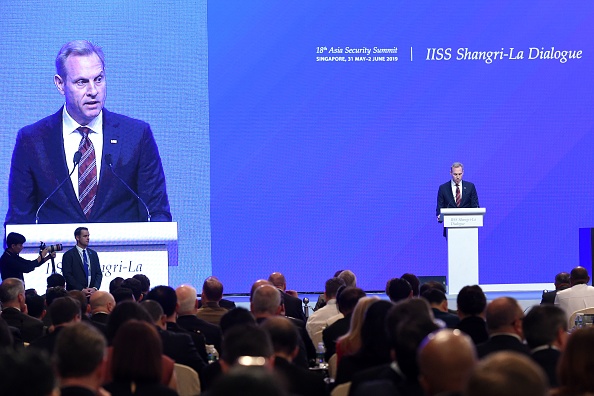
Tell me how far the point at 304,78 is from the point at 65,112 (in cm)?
305

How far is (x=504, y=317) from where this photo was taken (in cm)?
436

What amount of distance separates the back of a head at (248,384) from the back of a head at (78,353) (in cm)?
126

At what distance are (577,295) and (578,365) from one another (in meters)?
4.96

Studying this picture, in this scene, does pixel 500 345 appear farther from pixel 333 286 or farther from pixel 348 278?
pixel 348 278

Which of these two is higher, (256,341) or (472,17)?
(472,17)

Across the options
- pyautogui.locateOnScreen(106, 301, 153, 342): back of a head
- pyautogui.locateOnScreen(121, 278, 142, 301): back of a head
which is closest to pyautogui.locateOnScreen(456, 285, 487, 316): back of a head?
pyautogui.locateOnScreen(106, 301, 153, 342): back of a head

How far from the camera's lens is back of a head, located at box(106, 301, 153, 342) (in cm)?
437

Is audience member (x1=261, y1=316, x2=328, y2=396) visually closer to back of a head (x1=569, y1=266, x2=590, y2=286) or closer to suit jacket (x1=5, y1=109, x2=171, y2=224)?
back of a head (x1=569, y1=266, x2=590, y2=286)

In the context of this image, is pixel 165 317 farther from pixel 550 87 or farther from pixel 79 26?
pixel 550 87

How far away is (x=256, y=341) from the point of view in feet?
10.8

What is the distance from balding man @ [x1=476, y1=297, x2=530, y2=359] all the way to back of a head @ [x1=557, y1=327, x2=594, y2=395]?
4.64 feet

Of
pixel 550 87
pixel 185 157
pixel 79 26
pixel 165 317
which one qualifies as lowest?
pixel 165 317

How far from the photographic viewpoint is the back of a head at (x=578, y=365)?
9.16 ft

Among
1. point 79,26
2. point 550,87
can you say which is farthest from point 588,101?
point 79,26
